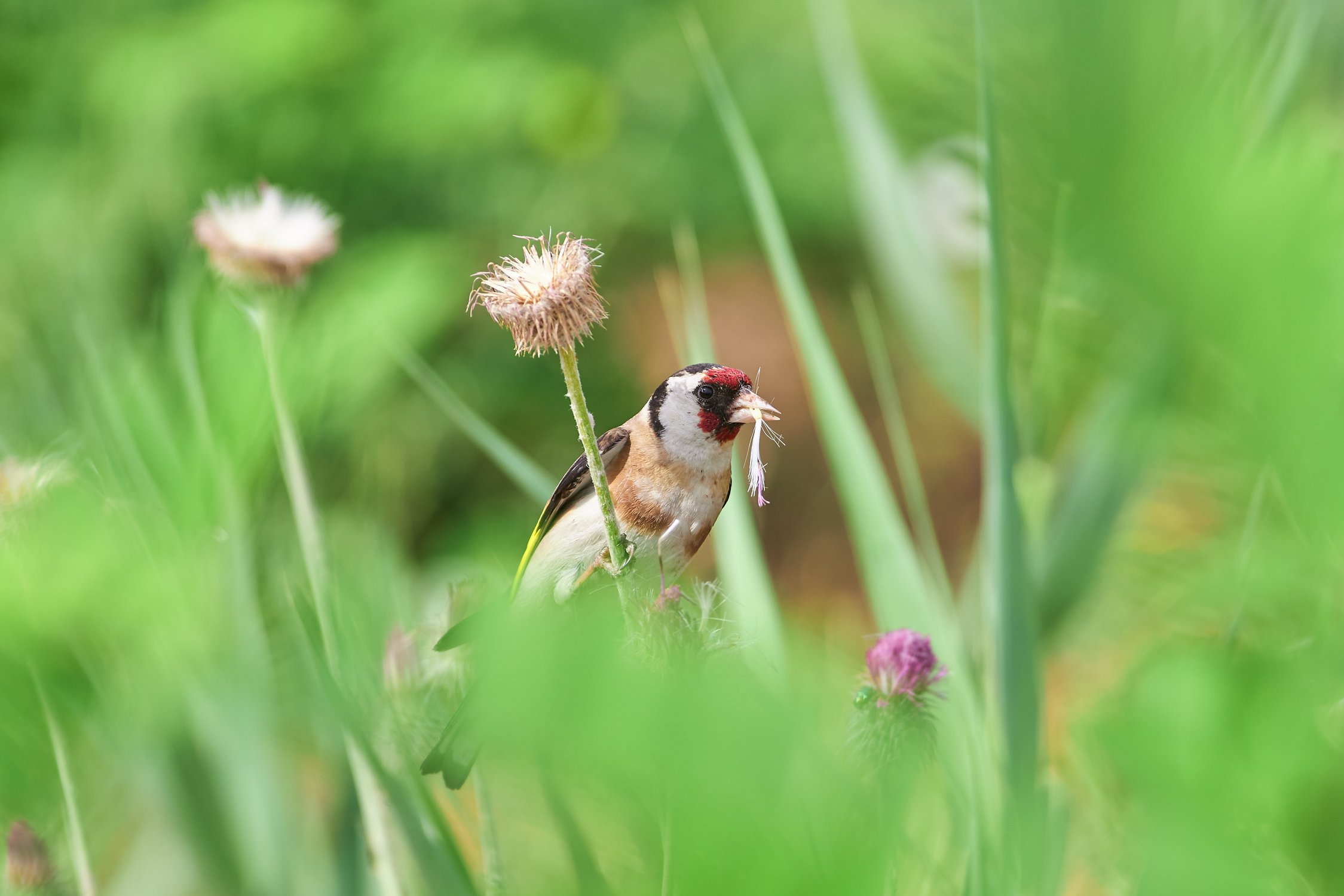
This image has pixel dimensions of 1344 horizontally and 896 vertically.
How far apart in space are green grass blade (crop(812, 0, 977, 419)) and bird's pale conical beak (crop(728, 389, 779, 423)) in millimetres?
293

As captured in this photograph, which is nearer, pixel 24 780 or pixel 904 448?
pixel 24 780

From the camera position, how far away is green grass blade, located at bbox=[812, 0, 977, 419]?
2.27 ft

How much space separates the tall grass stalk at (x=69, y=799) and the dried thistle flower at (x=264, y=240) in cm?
25

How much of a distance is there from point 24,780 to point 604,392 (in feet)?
6.94

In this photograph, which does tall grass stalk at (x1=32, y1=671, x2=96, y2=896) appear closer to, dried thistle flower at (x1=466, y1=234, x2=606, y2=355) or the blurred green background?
the blurred green background

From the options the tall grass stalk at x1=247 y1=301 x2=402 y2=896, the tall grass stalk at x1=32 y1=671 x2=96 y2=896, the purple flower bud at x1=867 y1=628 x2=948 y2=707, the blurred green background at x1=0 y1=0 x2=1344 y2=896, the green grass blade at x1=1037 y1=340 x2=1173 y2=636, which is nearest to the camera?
the blurred green background at x1=0 y1=0 x2=1344 y2=896

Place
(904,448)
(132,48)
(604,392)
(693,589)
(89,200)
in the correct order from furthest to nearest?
(604,392) → (132,48) → (89,200) → (904,448) → (693,589)

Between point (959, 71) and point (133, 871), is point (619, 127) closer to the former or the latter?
point (133, 871)

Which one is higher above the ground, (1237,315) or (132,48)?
(132,48)

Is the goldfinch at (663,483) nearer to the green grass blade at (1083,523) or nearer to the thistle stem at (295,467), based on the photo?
the thistle stem at (295,467)

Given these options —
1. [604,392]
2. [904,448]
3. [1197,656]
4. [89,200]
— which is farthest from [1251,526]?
[604,392]

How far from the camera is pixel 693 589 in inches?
16.0

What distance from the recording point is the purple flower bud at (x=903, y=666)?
1.51ft

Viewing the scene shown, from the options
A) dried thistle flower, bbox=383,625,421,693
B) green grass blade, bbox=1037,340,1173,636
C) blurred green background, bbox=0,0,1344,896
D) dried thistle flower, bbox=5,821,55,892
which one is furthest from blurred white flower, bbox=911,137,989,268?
dried thistle flower, bbox=5,821,55,892
